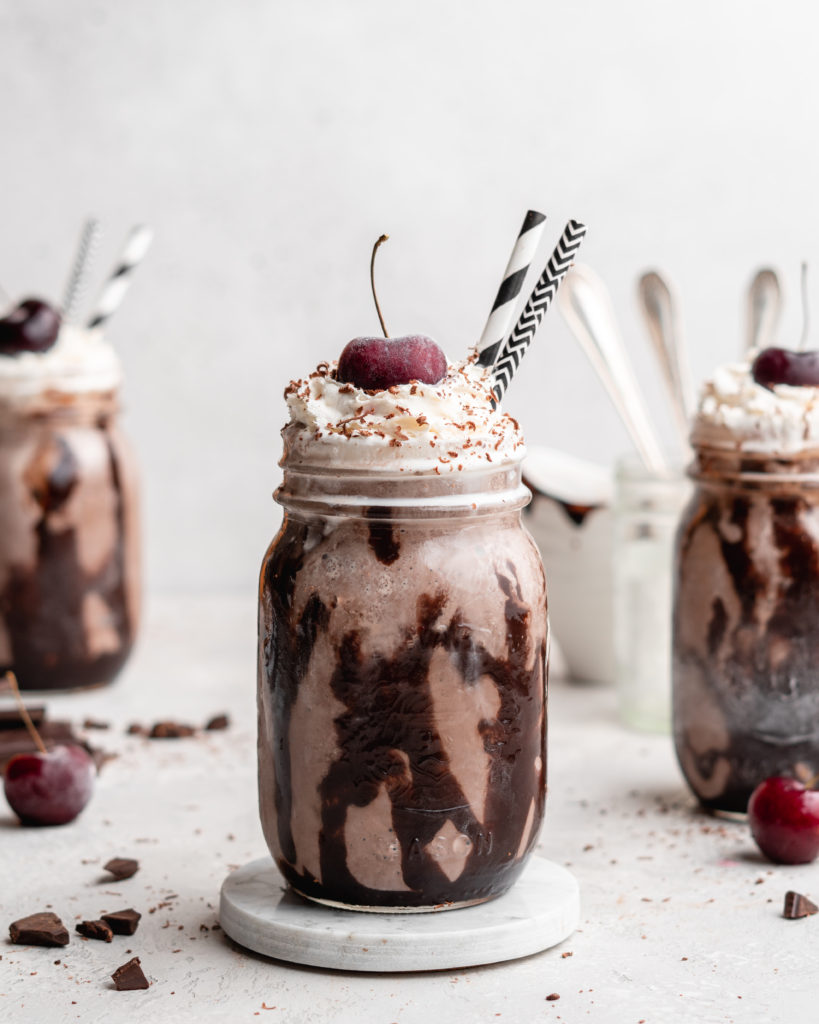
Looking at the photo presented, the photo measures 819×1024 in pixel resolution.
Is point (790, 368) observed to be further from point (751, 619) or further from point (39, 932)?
point (39, 932)

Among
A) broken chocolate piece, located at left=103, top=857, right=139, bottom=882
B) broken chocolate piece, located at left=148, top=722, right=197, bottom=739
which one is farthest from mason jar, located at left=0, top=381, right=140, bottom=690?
broken chocolate piece, located at left=103, top=857, right=139, bottom=882

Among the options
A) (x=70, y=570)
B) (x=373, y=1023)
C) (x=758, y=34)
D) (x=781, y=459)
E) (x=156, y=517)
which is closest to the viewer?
(x=373, y=1023)

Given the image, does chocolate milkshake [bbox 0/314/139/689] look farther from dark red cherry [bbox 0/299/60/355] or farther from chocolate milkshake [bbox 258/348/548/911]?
chocolate milkshake [bbox 258/348/548/911]

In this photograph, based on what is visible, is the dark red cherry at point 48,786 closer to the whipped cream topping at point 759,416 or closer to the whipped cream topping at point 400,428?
the whipped cream topping at point 400,428

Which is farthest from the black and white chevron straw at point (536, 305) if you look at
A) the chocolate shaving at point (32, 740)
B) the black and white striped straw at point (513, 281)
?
the chocolate shaving at point (32, 740)

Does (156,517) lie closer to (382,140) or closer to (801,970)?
(382,140)

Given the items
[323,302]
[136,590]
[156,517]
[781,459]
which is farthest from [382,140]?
[781,459]
